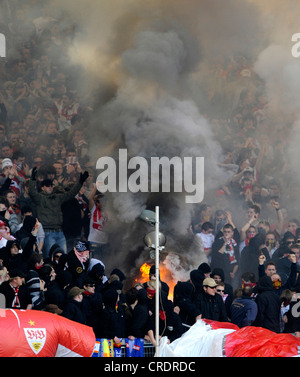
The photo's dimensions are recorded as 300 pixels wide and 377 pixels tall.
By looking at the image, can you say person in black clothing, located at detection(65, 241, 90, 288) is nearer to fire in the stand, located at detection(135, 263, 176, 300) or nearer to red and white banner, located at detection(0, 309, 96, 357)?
red and white banner, located at detection(0, 309, 96, 357)

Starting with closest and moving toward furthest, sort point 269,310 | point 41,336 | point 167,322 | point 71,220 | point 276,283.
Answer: point 41,336
point 167,322
point 269,310
point 276,283
point 71,220

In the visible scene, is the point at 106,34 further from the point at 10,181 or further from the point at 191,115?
the point at 10,181

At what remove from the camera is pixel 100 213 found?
14555 mm

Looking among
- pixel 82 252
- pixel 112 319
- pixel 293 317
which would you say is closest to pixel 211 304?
pixel 293 317

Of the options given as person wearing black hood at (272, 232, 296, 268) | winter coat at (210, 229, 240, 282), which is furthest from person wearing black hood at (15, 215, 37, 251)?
person wearing black hood at (272, 232, 296, 268)

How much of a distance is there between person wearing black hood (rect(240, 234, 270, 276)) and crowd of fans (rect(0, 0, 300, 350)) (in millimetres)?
20

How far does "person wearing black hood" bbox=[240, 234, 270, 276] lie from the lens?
14039 mm

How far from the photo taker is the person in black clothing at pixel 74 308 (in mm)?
9078

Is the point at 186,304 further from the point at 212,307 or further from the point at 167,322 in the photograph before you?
the point at 167,322

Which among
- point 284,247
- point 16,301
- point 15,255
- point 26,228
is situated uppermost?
point 26,228

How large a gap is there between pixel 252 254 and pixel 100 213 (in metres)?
2.85

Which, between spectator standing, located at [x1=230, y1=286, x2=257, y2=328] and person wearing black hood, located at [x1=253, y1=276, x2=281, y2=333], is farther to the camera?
spectator standing, located at [x1=230, y1=286, x2=257, y2=328]

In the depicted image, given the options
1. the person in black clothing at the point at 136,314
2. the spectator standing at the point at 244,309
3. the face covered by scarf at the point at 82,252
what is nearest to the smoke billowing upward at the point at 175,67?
the face covered by scarf at the point at 82,252

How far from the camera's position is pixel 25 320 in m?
8.16
